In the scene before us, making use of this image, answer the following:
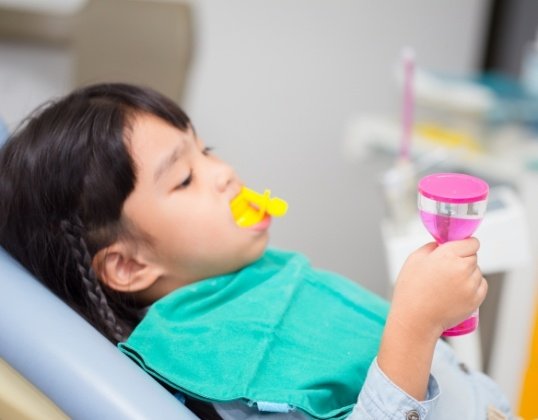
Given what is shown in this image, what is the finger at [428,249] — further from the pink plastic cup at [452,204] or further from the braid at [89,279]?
the braid at [89,279]

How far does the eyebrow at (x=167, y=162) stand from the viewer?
0.92m

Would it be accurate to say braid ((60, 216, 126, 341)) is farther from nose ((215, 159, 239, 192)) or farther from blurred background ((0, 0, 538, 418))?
blurred background ((0, 0, 538, 418))

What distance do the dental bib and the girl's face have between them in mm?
34

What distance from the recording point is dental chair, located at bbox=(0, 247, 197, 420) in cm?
68

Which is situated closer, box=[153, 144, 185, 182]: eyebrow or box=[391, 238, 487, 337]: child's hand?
box=[391, 238, 487, 337]: child's hand

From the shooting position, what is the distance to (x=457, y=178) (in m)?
0.72

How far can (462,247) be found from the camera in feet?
2.42

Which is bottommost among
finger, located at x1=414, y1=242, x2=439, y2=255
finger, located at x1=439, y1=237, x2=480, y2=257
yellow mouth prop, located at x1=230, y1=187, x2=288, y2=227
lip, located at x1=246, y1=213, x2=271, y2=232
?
lip, located at x1=246, y1=213, x2=271, y2=232

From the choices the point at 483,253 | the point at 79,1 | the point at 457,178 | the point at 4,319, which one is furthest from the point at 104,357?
the point at 79,1

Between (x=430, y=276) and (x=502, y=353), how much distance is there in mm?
1013

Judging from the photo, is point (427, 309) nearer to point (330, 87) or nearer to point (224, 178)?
point (224, 178)

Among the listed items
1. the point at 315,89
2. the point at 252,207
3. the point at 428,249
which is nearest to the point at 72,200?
the point at 252,207

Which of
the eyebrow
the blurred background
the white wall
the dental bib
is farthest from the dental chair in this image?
the white wall

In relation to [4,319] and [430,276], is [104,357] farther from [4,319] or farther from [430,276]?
[430,276]
